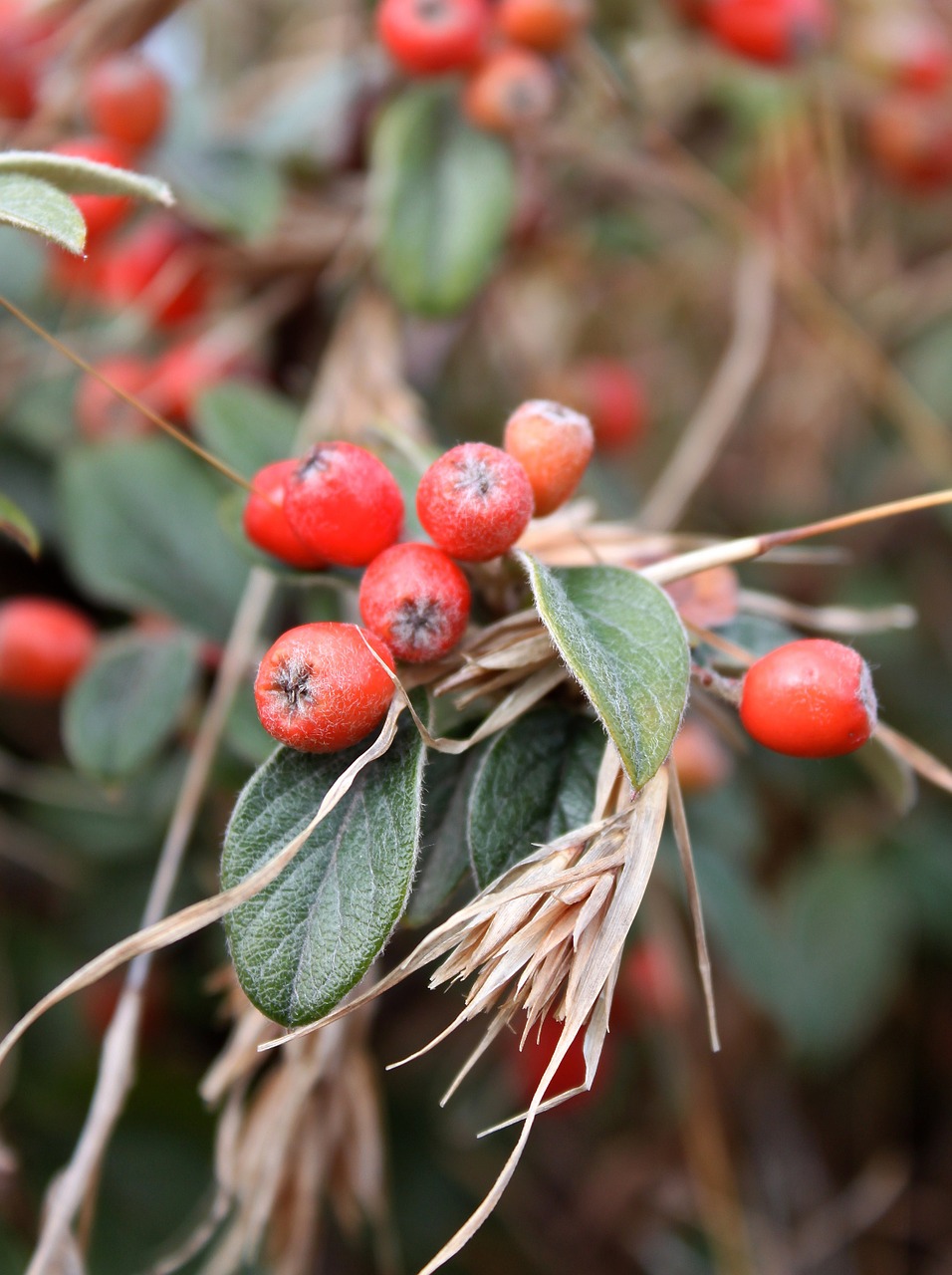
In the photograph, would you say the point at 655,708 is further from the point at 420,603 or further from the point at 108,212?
the point at 108,212

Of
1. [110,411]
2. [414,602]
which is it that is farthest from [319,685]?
[110,411]

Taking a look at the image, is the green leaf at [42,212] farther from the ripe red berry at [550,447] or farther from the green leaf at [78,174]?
the ripe red berry at [550,447]

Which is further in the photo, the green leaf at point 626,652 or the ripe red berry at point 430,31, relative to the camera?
the ripe red berry at point 430,31

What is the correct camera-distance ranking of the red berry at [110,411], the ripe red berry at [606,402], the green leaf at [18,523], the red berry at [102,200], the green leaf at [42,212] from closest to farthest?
the green leaf at [42,212]
the green leaf at [18,523]
the red berry at [102,200]
the red berry at [110,411]
the ripe red berry at [606,402]

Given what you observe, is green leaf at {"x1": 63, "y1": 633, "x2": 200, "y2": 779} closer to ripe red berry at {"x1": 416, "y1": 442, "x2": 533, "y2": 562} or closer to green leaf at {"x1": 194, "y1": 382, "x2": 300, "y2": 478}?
green leaf at {"x1": 194, "y1": 382, "x2": 300, "y2": 478}

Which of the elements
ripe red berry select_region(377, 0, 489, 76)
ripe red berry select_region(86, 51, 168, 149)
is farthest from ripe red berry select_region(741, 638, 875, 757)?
ripe red berry select_region(86, 51, 168, 149)

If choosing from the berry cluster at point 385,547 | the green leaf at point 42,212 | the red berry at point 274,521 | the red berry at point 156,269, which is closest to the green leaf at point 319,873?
the berry cluster at point 385,547

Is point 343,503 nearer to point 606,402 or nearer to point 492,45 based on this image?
point 492,45
